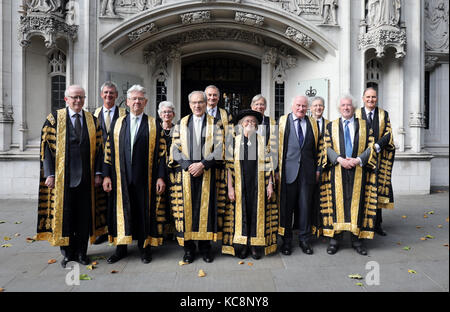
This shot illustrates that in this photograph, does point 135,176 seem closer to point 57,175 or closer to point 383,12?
point 57,175

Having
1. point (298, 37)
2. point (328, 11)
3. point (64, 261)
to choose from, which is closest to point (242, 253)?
point (64, 261)

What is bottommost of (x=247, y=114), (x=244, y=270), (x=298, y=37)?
(x=244, y=270)

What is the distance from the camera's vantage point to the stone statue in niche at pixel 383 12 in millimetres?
8383

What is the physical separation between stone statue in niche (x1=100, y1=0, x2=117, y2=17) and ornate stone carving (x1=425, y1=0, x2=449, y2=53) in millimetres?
8815

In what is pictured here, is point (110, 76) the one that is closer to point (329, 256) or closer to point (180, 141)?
point (180, 141)

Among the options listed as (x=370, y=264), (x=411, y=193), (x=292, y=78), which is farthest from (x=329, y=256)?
(x=292, y=78)

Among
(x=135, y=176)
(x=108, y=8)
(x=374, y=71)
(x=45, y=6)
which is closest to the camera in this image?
(x=135, y=176)

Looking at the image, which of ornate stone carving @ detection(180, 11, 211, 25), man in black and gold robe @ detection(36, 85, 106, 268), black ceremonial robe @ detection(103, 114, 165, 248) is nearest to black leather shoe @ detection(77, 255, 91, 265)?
man in black and gold robe @ detection(36, 85, 106, 268)

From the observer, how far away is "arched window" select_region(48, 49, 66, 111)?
8438mm

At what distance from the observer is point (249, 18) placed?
28.0 ft

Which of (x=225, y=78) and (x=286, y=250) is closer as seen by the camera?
(x=286, y=250)

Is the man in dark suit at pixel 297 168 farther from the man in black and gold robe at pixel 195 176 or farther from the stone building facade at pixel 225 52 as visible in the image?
the stone building facade at pixel 225 52

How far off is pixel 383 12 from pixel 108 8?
6.87 m

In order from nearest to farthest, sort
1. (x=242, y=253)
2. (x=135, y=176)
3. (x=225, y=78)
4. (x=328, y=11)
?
(x=135, y=176) → (x=242, y=253) → (x=328, y=11) → (x=225, y=78)
